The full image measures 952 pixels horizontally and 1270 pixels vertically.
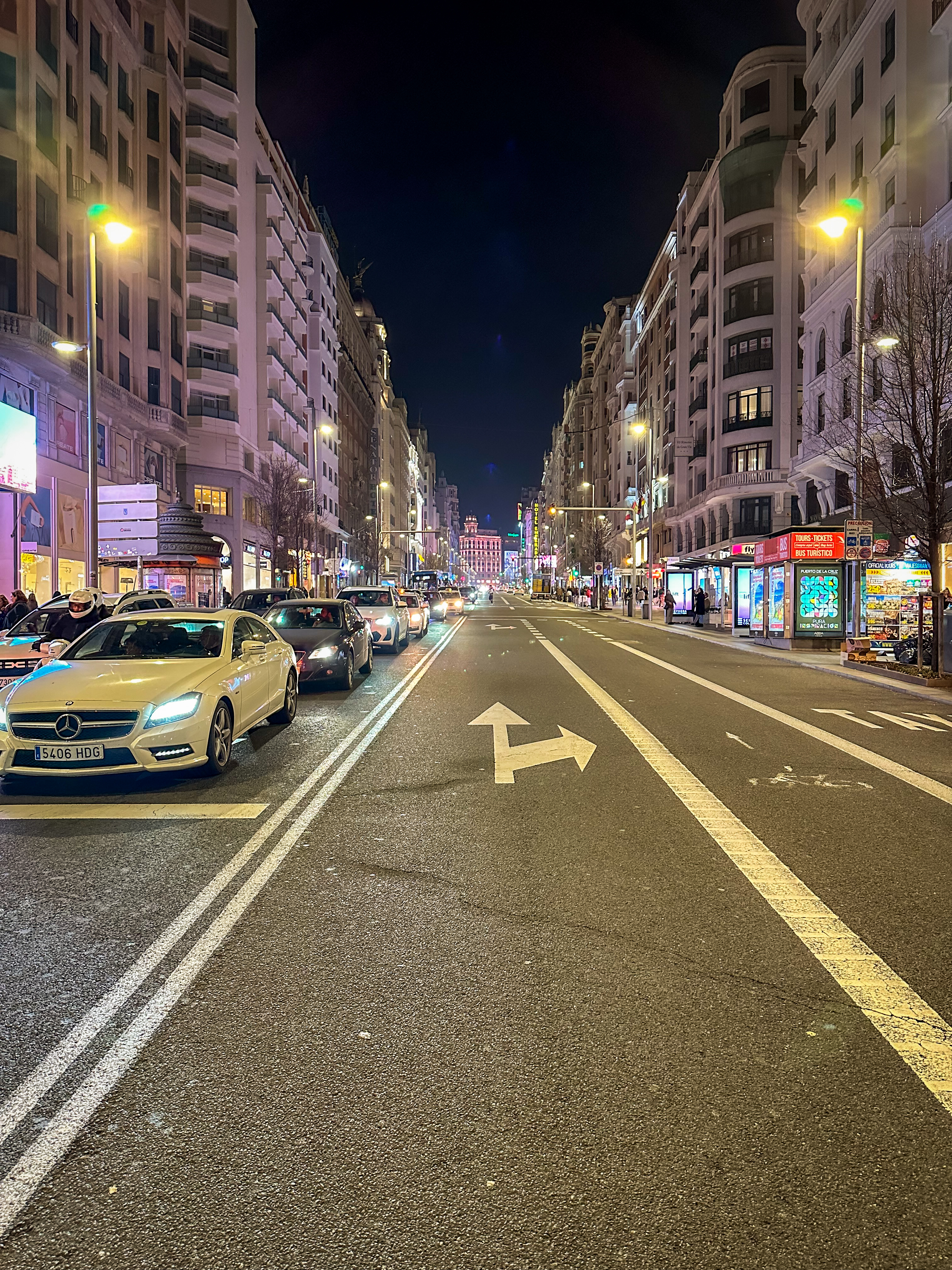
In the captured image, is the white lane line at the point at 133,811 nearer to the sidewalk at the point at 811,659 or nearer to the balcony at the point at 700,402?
the sidewalk at the point at 811,659

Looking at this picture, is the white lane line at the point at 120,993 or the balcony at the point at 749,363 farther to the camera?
the balcony at the point at 749,363

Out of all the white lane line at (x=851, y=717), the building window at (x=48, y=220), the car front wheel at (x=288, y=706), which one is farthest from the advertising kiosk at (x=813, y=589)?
the building window at (x=48, y=220)

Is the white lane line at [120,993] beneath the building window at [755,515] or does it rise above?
beneath

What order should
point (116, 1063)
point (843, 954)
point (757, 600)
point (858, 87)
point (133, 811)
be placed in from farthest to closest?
1. point (858, 87)
2. point (757, 600)
3. point (133, 811)
4. point (843, 954)
5. point (116, 1063)

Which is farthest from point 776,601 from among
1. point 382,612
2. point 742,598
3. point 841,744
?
point 841,744

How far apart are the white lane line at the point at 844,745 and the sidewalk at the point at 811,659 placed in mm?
2999

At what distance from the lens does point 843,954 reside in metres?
4.10

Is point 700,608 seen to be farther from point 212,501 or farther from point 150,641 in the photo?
point 150,641

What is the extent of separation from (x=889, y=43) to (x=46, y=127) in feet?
94.3

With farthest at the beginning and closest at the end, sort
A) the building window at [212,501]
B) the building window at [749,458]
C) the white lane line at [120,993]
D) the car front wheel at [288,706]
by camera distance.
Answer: the building window at [749,458] → the building window at [212,501] → the car front wheel at [288,706] → the white lane line at [120,993]

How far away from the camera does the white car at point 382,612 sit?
2242cm

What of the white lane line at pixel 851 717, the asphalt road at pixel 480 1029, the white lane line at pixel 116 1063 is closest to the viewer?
the asphalt road at pixel 480 1029

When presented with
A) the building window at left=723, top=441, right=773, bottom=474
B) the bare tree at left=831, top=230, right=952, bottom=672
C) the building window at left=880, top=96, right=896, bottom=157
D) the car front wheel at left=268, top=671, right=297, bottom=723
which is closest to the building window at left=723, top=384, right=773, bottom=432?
the building window at left=723, top=441, right=773, bottom=474

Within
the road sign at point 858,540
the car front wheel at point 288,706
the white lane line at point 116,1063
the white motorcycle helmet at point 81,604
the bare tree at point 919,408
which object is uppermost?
the bare tree at point 919,408
